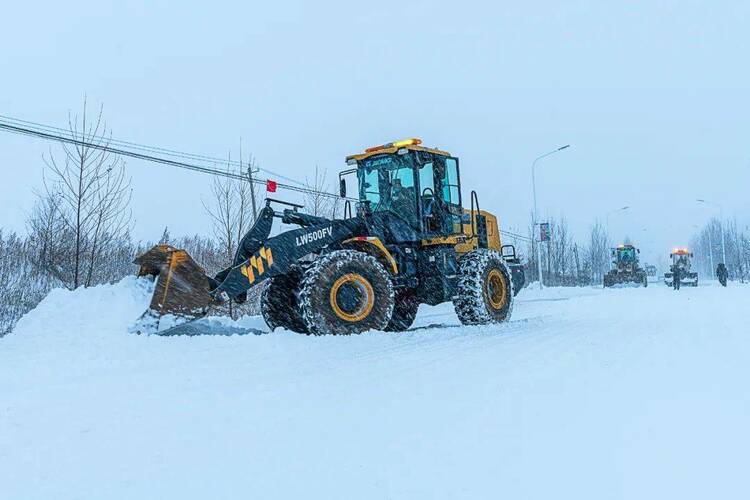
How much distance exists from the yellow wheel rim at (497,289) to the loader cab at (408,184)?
3.94 ft

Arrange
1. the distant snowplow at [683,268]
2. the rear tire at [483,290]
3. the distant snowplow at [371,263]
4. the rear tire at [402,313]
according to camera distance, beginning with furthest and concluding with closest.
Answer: the distant snowplow at [683,268] → the rear tire at [402,313] → the rear tire at [483,290] → the distant snowplow at [371,263]

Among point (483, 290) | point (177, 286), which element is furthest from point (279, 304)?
point (483, 290)

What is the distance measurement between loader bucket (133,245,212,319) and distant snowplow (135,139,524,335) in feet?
0.04

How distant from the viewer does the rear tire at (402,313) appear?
1070cm

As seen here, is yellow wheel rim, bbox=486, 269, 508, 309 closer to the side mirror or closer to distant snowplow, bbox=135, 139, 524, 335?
distant snowplow, bbox=135, 139, 524, 335

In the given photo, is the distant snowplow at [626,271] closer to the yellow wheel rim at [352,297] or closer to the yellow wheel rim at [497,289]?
the yellow wheel rim at [497,289]

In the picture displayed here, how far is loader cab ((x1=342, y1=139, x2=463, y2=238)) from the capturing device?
1009 cm

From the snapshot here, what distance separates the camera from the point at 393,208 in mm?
10211

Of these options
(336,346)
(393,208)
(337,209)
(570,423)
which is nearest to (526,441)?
(570,423)

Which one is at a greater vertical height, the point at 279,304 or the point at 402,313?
the point at 279,304

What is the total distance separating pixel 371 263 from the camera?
863cm

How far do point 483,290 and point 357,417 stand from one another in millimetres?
6662

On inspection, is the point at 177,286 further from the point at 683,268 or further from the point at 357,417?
the point at 683,268

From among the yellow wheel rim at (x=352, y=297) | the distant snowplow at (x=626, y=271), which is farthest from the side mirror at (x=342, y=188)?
the distant snowplow at (x=626, y=271)
